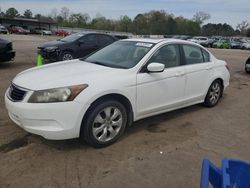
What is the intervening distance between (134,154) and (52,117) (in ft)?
4.04

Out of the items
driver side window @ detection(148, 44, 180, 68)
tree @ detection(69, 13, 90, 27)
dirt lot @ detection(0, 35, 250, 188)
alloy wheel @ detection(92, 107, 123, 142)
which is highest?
tree @ detection(69, 13, 90, 27)

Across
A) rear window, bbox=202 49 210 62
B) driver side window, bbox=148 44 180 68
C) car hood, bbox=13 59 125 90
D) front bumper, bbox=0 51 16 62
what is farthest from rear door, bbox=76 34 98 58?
car hood, bbox=13 59 125 90

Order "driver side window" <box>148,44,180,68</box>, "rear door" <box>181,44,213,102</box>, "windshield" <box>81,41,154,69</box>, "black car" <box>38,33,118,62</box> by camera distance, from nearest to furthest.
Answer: "windshield" <box>81,41,154,69</box>, "driver side window" <box>148,44,180,68</box>, "rear door" <box>181,44,213,102</box>, "black car" <box>38,33,118,62</box>

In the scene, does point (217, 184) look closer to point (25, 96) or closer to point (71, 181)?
point (71, 181)

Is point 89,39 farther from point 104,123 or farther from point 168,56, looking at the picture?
point 104,123

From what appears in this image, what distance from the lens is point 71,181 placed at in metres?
3.45

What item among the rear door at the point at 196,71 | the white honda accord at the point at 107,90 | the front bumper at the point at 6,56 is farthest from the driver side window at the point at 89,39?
the rear door at the point at 196,71

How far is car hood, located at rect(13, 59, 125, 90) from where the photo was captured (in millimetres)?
4039

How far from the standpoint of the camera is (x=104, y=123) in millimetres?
4281

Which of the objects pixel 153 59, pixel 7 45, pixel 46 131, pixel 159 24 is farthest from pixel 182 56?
pixel 159 24

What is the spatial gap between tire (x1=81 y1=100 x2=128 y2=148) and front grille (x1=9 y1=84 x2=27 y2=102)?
2.99 ft

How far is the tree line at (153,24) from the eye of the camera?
324ft

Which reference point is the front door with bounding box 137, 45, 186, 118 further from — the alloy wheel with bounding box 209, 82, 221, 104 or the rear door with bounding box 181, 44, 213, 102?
the alloy wheel with bounding box 209, 82, 221, 104

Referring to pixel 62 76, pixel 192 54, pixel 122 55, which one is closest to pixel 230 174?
pixel 62 76
